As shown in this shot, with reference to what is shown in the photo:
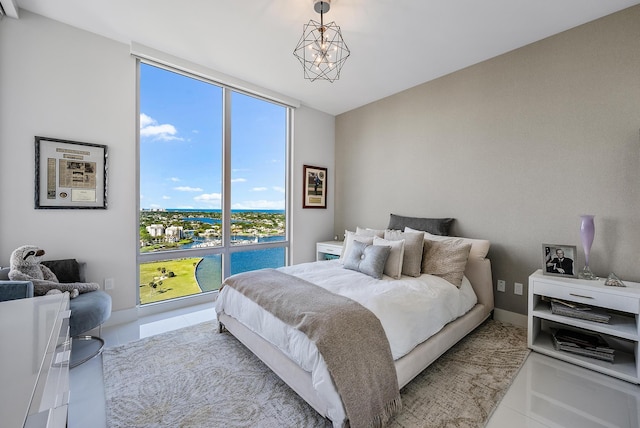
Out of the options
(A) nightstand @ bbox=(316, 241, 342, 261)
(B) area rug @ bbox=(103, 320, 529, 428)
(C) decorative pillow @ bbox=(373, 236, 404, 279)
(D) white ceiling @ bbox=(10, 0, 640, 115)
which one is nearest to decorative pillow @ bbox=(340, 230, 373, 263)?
(C) decorative pillow @ bbox=(373, 236, 404, 279)

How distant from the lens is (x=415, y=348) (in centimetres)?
183

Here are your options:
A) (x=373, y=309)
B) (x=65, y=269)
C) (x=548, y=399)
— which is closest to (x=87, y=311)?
(x=65, y=269)

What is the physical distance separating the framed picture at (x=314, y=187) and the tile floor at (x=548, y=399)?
311 cm

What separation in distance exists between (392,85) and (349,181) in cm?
157

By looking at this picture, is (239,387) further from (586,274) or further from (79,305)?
(586,274)

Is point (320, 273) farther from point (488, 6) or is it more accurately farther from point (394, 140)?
point (488, 6)

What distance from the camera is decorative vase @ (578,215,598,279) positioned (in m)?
2.20

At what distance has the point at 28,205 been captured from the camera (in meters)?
2.36

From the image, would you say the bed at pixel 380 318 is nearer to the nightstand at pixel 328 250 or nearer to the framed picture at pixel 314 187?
the nightstand at pixel 328 250

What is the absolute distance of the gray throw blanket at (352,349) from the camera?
53.9 inches

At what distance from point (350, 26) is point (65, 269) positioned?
3.37 meters

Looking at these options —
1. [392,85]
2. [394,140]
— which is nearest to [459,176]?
[394,140]

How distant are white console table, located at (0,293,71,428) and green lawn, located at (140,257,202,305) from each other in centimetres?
180

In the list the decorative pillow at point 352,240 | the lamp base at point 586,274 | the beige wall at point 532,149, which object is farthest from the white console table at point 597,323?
the decorative pillow at point 352,240
